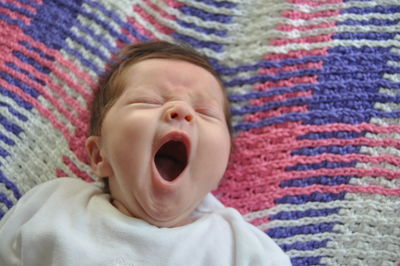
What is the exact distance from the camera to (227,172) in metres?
1.08

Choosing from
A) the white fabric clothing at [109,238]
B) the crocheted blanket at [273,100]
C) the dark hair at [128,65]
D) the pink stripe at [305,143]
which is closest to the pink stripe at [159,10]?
the crocheted blanket at [273,100]

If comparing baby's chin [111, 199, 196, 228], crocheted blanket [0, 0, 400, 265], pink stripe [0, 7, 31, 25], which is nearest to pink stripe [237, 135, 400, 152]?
crocheted blanket [0, 0, 400, 265]

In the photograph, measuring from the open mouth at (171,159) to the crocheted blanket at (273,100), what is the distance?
0.15 meters

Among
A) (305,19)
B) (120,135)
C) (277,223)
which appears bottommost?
(277,223)

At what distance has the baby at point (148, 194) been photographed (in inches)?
33.9

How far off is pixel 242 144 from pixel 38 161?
44cm

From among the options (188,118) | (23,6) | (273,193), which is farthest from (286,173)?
(23,6)

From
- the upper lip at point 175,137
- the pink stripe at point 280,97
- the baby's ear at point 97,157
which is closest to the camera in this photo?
the upper lip at point 175,137

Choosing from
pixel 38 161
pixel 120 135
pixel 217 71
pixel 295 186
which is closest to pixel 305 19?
pixel 217 71

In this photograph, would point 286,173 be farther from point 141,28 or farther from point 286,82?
point 141,28

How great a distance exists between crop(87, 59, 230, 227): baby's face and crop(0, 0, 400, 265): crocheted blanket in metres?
0.14

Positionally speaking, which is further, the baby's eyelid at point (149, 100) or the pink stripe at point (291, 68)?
the pink stripe at point (291, 68)

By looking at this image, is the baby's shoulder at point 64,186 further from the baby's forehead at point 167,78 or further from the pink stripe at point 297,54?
the pink stripe at point 297,54

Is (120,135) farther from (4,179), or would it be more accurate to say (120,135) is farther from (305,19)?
(305,19)
